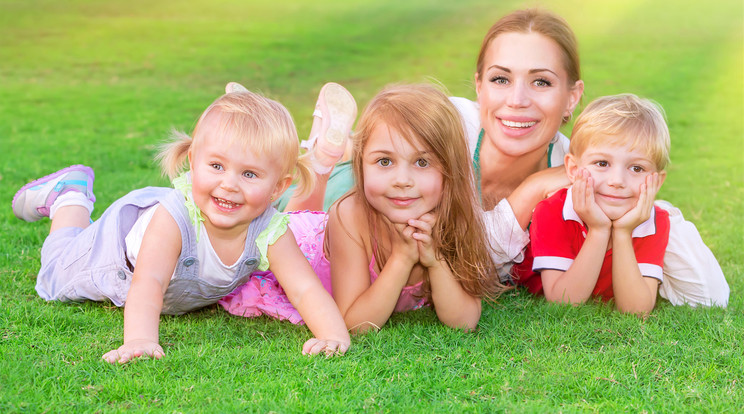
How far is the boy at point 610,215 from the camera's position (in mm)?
4148

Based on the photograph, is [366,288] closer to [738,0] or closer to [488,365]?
[488,365]

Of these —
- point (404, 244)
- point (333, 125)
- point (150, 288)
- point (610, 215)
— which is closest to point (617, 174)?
point (610, 215)

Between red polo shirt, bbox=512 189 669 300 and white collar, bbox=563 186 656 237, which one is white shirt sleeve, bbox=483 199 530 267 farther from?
white collar, bbox=563 186 656 237

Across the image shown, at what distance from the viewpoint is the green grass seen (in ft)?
10.3

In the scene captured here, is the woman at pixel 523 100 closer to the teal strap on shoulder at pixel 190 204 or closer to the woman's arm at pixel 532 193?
the woman's arm at pixel 532 193

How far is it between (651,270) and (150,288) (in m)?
2.65

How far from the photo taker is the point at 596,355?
3609 mm

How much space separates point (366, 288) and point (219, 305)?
93 cm

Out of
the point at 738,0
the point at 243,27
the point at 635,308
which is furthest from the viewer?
the point at 738,0

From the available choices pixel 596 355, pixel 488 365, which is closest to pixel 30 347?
pixel 488 365

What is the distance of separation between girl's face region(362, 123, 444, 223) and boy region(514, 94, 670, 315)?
35.6 inches

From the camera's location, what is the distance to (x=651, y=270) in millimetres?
4281

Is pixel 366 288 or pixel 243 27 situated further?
pixel 243 27

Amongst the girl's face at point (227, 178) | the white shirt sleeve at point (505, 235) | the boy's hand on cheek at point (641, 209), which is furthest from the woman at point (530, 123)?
the girl's face at point (227, 178)
